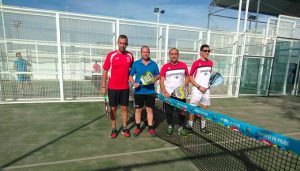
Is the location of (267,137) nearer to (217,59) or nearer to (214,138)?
(214,138)

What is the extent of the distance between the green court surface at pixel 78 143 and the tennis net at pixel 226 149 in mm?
325

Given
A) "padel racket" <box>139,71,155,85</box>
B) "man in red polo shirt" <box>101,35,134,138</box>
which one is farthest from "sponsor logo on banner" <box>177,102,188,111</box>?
"man in red polo shirt" <box>101,35,134,138</box>

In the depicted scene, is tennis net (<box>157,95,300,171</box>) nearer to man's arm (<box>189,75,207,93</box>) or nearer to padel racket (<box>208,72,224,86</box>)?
man's arm (<box>189,75,207,93</box>)

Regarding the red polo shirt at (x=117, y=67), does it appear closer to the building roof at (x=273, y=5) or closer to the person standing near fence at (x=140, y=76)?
the person standing near fence at (x=140, y=76)

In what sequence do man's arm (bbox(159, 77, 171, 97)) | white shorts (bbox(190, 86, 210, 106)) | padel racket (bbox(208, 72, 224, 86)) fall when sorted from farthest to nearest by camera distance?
padel racket (bbox(208, 72, 224, 86)) < white shorts (bbox(190, 86, 210, 106)) < man's arm (bbox(159, 77, 171, 97))

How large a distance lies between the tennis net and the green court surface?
32cm

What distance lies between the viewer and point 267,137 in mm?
2336

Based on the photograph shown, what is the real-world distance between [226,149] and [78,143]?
337 cm

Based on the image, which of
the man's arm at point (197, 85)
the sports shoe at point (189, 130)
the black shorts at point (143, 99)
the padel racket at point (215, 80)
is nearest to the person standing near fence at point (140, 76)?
the black shorts at point (143, 99)

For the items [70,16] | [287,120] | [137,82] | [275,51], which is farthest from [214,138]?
[275,51]

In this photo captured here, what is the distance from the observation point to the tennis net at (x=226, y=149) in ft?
9.46

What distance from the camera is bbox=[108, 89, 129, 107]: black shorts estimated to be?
4.73 m

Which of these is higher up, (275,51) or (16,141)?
(275,51)

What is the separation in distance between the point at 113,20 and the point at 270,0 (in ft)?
83.9
